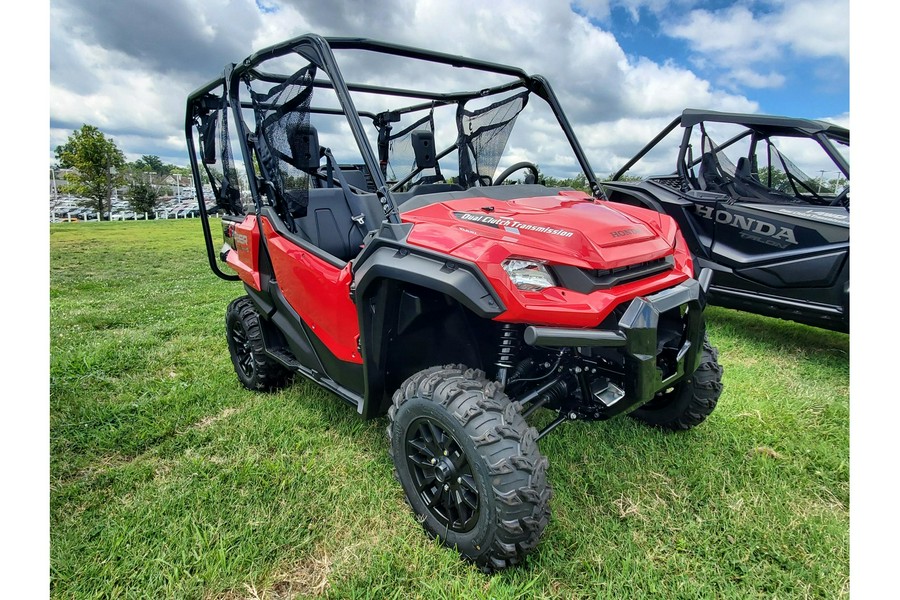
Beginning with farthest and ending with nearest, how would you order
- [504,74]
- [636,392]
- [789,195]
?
[789,195]
[504,74]
[636,392]

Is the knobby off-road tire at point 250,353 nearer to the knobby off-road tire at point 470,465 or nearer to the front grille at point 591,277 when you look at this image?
the knobby off-road tire at point 470,465

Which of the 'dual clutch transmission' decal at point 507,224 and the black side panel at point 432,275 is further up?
the 'dual clutch transmission' decal at point 507,224

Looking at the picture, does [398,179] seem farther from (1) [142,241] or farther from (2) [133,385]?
(1) [142,241]

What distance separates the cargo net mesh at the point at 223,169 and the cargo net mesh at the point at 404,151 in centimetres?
106

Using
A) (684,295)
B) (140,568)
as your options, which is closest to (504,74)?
(684,295)

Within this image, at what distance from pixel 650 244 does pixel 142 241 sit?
16.8 metres

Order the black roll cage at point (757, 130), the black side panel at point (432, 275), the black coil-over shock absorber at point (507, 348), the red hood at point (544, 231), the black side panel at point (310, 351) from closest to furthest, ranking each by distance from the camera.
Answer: the black side panel at point (432, 275)
the red hood at point (544, 231)
the black coil-over shock absorber at point (507, 348)
the black side panel at point (310, 351)
the black roll cage at point (757, 130)

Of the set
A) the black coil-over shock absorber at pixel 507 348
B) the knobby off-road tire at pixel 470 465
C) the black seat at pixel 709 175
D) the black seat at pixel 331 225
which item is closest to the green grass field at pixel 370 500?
the knobby off-road tire at pixel 470 465

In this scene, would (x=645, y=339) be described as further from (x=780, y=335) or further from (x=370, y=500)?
(x=780, y=335)

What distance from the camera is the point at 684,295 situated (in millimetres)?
2129

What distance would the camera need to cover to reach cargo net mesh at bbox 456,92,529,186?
327 cm

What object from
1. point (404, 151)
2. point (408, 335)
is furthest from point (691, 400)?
point (404, 151)

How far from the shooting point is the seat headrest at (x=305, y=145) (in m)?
2.75

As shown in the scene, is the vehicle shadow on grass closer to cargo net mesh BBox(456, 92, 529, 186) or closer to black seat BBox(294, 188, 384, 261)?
cargo net mesh BBox(456, 92, 529, 186)
